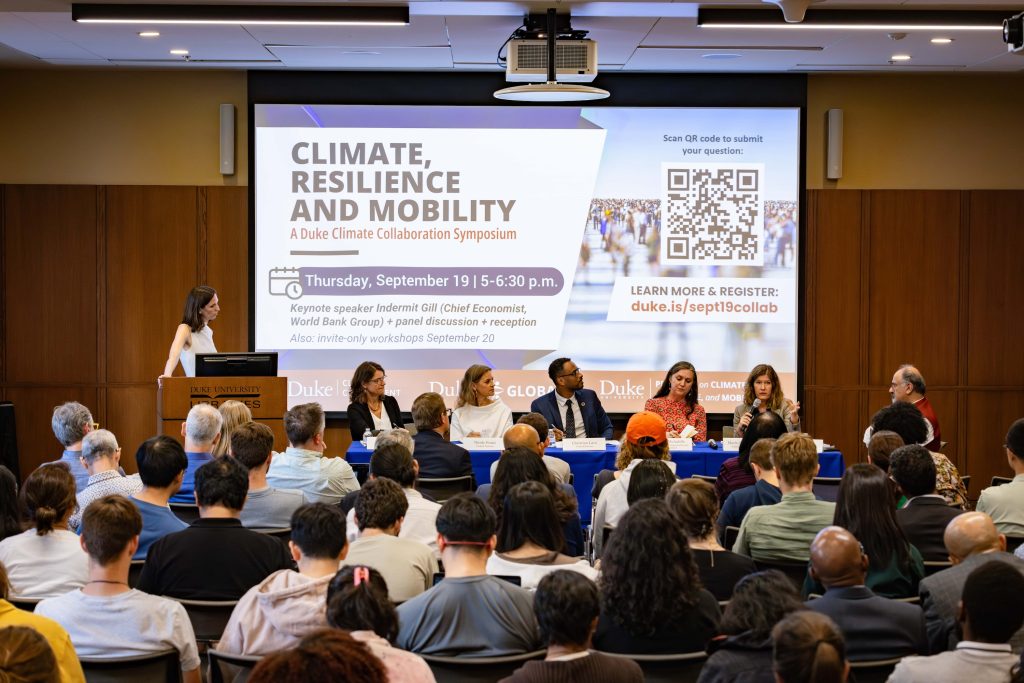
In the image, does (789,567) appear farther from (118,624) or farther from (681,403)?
(681,403)

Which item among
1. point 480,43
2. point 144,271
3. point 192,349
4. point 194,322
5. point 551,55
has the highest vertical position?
point 480,43

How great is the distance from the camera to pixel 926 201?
9.58m

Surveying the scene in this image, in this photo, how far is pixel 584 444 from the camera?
714cm

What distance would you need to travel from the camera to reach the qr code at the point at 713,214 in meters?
9.32

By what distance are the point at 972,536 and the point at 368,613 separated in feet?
6.76

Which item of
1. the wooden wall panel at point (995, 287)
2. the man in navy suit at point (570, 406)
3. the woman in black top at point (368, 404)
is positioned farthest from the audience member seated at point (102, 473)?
the wooden wall panel at point (995, 287)

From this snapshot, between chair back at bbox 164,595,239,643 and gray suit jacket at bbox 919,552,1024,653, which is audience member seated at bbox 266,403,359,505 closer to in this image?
chair back at bbox 164,595,239,643

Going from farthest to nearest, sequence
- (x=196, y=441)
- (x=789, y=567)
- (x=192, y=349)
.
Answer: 1. (x=192, y=349)
2. (x=196, y=441)
3. (x=789, y=567)

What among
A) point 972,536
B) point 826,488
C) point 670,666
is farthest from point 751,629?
point 826,488

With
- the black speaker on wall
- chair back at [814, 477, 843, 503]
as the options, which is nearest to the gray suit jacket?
chair back at [814, 477, 843, 503]

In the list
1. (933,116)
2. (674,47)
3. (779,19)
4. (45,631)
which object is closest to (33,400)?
(674,47)

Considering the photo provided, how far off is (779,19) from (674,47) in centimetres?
108

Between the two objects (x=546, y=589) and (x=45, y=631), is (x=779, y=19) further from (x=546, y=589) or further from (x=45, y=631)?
(x=45, y=631)

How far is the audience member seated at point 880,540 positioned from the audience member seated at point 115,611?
2.10 metres
